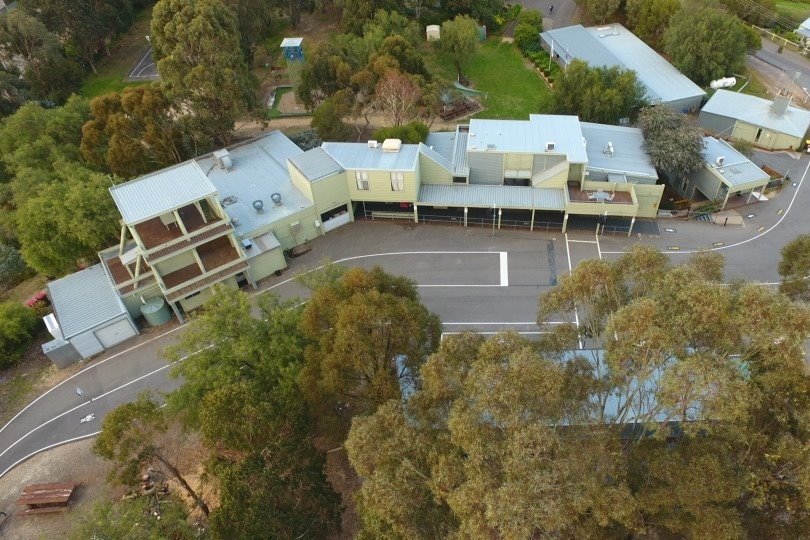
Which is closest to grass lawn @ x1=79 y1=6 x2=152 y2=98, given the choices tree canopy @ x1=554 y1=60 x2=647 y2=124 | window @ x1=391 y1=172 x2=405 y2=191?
window @ x1=391 y1=172 x2=405 y2=191

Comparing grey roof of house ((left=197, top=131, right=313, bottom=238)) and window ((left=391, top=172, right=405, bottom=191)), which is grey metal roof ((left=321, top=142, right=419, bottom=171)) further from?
grey roof of house ((left=197, top=131, right=313, bottom=238))

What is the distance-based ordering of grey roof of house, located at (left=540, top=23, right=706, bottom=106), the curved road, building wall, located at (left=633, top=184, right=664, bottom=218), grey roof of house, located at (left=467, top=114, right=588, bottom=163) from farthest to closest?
grey roof of house, located at (left=540, top=23, right=706, bottom=106) → grey roof of house, located at (left=467, top=114, right=588, bottom=163) → building wall, located at (left=633, top=184, right=664, bottom=218) → the curved road

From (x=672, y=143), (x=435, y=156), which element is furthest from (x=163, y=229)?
(x=672, y=143)

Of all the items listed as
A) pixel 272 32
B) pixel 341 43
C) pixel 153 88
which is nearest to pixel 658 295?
pixel 153 88

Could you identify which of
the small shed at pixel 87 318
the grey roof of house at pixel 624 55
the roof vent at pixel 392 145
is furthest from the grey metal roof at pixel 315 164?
the grey roof of house at pixel 624 55

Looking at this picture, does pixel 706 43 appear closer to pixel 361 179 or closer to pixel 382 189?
pixel 382 189

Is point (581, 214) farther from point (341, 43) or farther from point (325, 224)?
point (341, 43)
